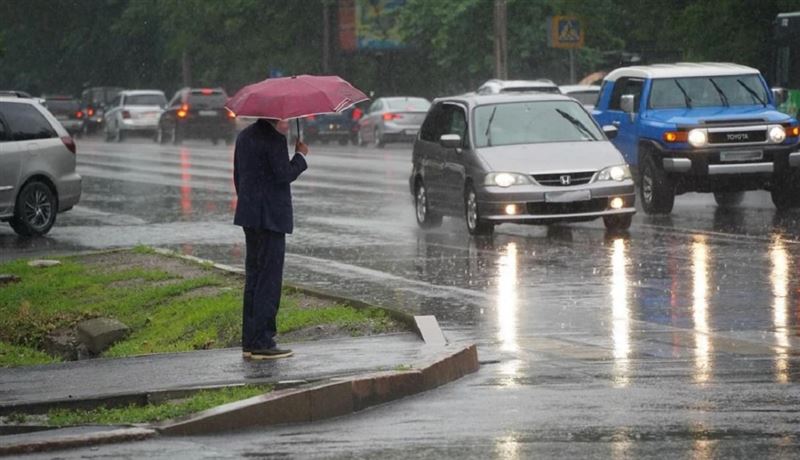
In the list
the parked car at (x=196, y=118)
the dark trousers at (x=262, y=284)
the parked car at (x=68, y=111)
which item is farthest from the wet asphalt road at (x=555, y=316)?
the parked car at (x=68, y=111)

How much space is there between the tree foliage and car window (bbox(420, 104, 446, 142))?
1447 cm

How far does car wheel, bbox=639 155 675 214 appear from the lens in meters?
24.0

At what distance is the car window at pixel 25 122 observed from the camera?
76.7 feet

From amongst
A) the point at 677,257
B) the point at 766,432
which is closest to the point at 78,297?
the point at 677,257

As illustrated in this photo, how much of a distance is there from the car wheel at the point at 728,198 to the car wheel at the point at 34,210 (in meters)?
9.34

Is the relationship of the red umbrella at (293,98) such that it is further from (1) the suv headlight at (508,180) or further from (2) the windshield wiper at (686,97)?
(2) the windshield wiper at (686,97)

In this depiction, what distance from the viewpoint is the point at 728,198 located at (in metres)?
26.1

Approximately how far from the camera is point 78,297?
16719 millimetres

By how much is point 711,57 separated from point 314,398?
33043mm

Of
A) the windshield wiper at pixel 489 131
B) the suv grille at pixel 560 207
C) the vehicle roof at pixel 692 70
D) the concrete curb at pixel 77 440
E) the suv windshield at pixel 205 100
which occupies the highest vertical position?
the vehicle roof at pixel 692 70

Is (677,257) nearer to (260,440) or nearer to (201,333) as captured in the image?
(201,333)

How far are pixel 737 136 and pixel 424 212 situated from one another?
4179mm

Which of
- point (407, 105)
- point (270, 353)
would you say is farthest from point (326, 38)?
point (270, 353)

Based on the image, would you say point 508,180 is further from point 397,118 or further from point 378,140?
point 378,140
